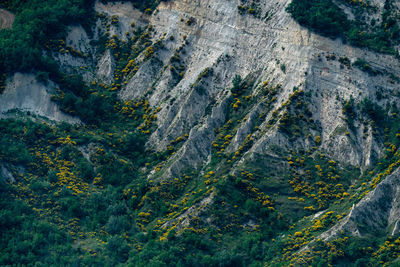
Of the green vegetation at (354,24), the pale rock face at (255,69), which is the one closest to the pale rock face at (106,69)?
the pale rock face at (255,69)

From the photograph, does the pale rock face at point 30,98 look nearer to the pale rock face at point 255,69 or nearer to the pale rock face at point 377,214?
the pale rock face at point 255,69

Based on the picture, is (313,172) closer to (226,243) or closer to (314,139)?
(314,139)

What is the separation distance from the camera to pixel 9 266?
13075 cm

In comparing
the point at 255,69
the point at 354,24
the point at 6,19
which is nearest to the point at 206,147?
the point at 255,69

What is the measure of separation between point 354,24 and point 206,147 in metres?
31.1

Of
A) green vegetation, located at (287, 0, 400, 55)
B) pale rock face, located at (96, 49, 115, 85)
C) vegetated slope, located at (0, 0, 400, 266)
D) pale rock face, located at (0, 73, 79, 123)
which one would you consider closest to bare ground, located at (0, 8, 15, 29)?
vegetated slope, located at (0, 0, 400, 266)

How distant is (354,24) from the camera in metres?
150

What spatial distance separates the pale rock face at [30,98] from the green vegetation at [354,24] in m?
41.9

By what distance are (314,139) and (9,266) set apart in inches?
1929

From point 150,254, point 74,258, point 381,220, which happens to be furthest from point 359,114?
point 74,258

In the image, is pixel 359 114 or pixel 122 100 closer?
pixel 359 114

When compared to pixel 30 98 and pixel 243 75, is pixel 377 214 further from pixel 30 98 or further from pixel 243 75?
pixel 30 98

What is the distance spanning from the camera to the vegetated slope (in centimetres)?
13400

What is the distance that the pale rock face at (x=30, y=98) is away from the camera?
15388cm
